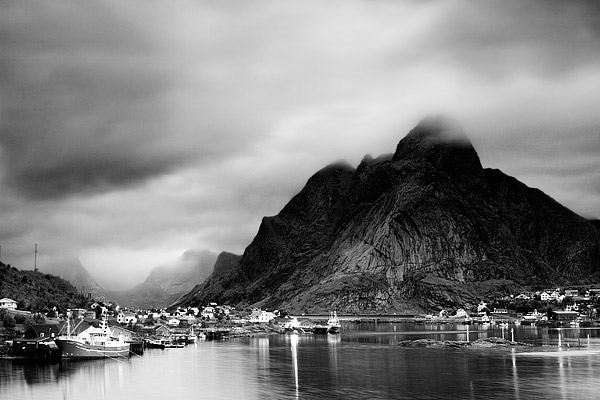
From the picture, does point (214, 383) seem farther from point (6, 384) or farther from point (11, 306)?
point (11, 306)

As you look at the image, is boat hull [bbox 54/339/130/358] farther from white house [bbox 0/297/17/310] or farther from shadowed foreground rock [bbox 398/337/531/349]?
shadowed foreground rock [bbox 398/337/531/349]

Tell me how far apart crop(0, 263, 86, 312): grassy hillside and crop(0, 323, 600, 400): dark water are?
57.2m

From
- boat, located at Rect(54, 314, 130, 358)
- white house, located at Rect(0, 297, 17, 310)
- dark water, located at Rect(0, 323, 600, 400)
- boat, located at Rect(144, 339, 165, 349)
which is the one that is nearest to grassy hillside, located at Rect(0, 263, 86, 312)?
white house, located at Rect(0, 297, 17, 310)

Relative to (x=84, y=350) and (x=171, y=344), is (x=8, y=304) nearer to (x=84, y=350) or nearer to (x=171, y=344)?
(x=171, y=344)

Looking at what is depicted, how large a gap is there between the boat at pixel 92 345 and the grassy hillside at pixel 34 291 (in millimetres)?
44980

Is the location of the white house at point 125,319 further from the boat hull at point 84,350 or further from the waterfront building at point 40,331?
the boat hull at point 84,350

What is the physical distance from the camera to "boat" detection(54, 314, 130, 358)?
111m

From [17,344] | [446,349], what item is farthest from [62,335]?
[446,349]

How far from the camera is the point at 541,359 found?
100 meters

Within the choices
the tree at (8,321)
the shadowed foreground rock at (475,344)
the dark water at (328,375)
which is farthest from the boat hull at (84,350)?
the shadowed foreground rock at (475,344)

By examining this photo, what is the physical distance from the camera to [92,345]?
114m

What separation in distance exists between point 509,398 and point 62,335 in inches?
3199

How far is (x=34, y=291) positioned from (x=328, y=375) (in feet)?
393

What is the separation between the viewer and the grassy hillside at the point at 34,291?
163 m
